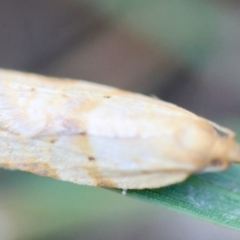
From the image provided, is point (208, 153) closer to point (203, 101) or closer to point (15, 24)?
point (203, 101)

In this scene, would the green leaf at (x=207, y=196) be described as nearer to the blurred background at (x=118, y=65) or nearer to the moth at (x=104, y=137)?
the moth at (x=104, y=137)

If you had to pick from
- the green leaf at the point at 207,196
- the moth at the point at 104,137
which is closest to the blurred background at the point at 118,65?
the moth at the point at 104,137

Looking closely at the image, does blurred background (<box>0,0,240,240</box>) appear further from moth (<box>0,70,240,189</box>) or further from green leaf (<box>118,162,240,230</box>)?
green leaf (<box>118,162,240,230</box>)

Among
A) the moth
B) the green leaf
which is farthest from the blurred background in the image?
the green leaf

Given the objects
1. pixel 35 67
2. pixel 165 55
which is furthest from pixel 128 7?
pixel 35 67

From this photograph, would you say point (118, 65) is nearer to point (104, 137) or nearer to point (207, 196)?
point (104, 137)

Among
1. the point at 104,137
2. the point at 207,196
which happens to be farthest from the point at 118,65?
the point at 207,196
